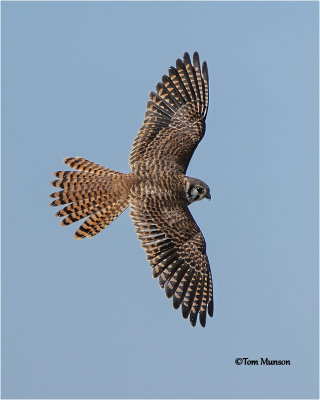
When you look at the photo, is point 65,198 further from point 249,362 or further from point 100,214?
point 249,362

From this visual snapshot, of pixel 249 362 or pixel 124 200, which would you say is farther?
pixel 249 362

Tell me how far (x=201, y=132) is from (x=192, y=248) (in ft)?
7.76

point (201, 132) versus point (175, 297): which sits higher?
point (201, 132)

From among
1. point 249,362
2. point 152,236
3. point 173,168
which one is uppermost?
point 173,168

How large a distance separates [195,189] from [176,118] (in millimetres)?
1514

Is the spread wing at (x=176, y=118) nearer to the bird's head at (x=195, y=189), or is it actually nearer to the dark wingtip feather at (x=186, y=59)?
the dark wingtip feather at (x=186, y=59)

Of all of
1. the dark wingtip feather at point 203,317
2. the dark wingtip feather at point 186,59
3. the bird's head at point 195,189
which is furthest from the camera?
the dark wingtip feather at point 186,59

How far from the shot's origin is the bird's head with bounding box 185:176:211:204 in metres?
17.5

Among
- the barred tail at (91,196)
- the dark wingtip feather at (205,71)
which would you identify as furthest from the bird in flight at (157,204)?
the dark wingtip feather at (205,71)

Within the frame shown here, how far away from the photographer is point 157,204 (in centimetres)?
1709

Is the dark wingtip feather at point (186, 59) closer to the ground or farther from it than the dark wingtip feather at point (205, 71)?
farther from it

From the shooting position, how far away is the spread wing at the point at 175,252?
1692 centimetres

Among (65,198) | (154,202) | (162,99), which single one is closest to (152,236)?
(154,202)

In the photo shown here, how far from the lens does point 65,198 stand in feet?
56.7
